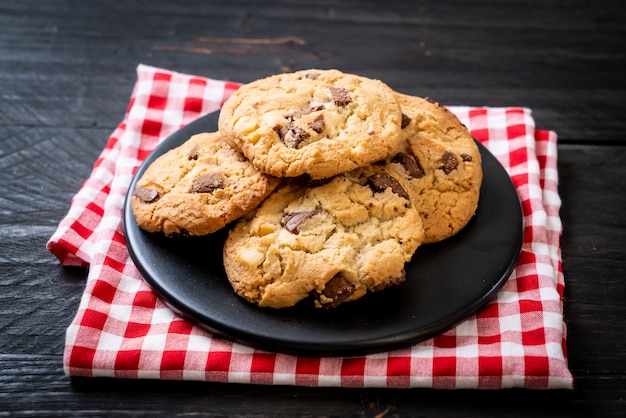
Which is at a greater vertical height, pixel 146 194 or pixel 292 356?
pixel 146 194

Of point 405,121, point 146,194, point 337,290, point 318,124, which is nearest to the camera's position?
point 337,290

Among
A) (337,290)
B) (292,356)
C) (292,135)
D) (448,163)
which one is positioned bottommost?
(292,356)

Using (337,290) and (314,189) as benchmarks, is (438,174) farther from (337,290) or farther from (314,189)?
(337,290)

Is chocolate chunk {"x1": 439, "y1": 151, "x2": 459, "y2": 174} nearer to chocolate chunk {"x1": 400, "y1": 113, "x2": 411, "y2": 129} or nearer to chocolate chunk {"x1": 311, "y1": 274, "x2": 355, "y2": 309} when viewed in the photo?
chocolate chunk {"x1": 400, "y1": 113, "x2": 411, "y2": 129}

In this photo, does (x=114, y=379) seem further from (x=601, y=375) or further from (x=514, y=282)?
(x=601, y=375)

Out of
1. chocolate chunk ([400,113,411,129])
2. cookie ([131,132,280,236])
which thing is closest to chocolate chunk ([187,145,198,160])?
cookie ([131,132,280,236])

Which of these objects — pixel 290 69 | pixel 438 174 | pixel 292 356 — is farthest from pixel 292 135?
pixel 290 69
